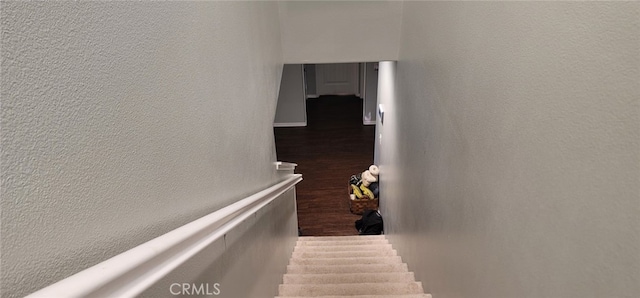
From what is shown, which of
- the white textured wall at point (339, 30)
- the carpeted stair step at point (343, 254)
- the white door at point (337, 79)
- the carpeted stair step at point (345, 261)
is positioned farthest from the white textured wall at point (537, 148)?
the white door at point (337, 79)

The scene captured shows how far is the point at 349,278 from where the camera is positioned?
3137mm

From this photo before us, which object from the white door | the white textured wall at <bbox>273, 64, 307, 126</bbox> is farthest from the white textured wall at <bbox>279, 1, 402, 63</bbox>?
the white door

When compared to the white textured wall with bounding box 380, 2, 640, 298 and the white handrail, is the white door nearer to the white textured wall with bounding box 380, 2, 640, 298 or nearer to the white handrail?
the white textured wall with bounding box 380, 2, 640, 298

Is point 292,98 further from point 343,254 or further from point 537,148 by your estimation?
point 537,148

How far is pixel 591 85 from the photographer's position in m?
0.85

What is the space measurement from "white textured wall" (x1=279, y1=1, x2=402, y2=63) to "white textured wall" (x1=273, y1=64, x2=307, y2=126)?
5162 mm

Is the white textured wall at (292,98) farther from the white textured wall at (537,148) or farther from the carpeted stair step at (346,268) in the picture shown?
the white textured wall at (537,148)

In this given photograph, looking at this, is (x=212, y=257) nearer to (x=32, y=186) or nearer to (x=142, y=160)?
(x=142, y=160)

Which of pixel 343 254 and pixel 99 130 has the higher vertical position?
pixel 99 130

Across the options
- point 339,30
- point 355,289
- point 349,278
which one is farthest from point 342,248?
point 339,30

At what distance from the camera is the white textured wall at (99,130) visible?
0.58 metres

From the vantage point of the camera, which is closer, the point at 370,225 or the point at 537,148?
the point at 537,148

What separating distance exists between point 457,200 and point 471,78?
0.59 meters

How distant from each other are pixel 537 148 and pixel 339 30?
2.99 m
